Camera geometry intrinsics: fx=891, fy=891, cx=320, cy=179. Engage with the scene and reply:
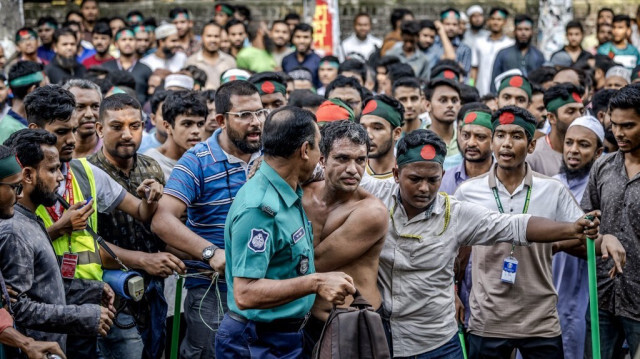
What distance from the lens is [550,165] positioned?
25.3 feet

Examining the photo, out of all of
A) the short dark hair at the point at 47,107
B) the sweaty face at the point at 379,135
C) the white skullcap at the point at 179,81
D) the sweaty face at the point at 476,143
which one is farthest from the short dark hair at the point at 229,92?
the white skullcap at the point at 179,81

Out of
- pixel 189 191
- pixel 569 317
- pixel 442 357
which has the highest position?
pixel 189 191

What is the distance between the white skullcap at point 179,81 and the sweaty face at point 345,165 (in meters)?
4.87

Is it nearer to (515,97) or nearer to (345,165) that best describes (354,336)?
(345,165)

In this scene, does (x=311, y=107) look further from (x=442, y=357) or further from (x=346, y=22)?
(x=346, y=22)

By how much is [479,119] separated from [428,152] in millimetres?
1960

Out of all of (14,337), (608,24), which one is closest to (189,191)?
(14,337)

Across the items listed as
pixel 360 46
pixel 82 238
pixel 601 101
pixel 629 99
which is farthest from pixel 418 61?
pixel 82 238

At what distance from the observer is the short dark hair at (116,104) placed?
652 centimetres

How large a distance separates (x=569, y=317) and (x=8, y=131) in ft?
15.6

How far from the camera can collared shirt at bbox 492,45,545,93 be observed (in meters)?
12.9

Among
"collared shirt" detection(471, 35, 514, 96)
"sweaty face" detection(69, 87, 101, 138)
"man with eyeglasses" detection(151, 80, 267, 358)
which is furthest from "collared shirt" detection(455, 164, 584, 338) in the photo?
"collared shirt" detection(471, 35, 514, 96)

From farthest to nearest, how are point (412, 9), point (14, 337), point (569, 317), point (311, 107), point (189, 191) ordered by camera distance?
point (412, 9) < point (311, 107) < point (569, 317) < point (189, 191) < point (14, 337)

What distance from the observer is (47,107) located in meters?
5.76
